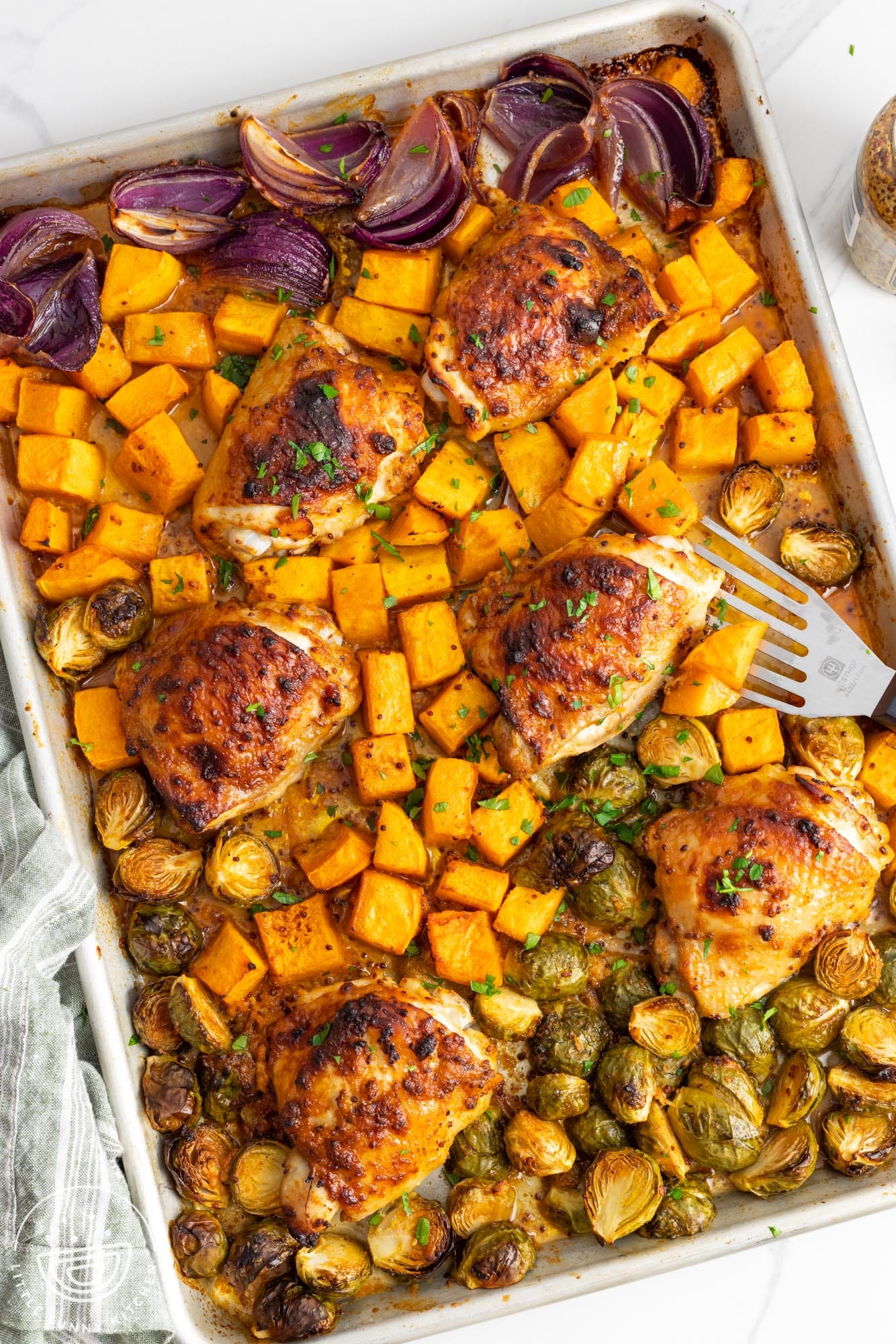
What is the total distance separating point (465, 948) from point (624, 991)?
0.59 metres

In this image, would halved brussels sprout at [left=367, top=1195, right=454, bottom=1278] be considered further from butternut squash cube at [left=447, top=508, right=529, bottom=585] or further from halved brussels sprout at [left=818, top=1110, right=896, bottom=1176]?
butternut squash cube at [left=447, top=508, right=529, bottom=585]

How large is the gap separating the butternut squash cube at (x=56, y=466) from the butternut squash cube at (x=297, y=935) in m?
1.73

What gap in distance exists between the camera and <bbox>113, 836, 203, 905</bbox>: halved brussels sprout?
4020 mm

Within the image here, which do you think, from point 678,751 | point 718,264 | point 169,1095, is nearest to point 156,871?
point 169,1095

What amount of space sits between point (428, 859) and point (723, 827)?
1.08 m

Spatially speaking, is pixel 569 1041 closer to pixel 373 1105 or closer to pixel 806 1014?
pixel 373 1105

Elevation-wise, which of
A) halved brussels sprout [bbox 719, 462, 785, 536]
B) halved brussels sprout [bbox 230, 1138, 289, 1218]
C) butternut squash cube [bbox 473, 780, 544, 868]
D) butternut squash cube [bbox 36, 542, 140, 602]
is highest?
butternut squash cube [bbox 36, 542, 140, 602]

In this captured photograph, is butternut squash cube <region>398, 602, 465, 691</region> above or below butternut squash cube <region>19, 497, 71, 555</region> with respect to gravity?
below

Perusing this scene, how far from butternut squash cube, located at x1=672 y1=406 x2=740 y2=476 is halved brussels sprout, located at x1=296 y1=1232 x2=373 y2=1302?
3.07 meters

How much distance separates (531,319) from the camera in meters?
4.08

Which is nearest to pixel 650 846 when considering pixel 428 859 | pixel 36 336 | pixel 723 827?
pixel 723 827

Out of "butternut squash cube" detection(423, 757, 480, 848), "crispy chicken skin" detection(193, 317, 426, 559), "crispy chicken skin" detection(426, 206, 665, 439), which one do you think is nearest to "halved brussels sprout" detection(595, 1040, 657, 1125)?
"butternut squash cube" detection(423, 757, 480, 848)

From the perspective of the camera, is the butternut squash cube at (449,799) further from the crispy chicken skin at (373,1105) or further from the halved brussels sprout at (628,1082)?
the halved brussels sprout at (628,1082)

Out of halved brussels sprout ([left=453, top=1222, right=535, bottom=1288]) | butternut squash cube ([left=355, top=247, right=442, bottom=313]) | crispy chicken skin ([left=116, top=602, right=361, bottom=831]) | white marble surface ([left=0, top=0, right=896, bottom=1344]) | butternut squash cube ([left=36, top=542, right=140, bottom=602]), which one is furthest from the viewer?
white marble surface ([left=0, top=0, right=896, bottom=1344])
